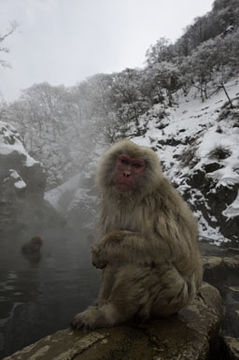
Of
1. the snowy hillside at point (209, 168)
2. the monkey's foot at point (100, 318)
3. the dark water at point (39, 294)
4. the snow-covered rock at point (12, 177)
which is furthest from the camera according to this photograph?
the snow-covered rock at point (12, 177)

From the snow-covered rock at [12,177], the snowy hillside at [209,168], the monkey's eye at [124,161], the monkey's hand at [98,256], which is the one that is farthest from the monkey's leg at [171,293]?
the snow-covered rock at [12,177]

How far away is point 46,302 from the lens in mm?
3900

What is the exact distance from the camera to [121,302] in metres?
1.93

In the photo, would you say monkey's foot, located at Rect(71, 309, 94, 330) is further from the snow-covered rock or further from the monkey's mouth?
the snow-covered rock

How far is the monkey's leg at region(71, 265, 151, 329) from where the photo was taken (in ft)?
6.19

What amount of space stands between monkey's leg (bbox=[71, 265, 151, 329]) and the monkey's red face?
1.80 feet

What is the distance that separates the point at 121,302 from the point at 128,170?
89 cm

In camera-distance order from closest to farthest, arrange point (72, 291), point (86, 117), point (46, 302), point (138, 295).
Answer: point (138, 295), point (46, 302), point (72, 291), point (86, 117)

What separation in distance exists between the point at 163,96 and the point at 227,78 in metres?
6.36

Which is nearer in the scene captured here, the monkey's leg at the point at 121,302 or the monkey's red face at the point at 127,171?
the monkey's leg at the point at 121,302

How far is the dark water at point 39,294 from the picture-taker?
3.09 meters

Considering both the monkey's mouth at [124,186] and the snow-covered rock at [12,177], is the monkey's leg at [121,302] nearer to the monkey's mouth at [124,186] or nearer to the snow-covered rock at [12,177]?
the monkey's mouth at [124,186]

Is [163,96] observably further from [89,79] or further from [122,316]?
[122,316]

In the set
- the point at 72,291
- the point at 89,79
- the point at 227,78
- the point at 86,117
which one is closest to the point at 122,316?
the point at 72,291
